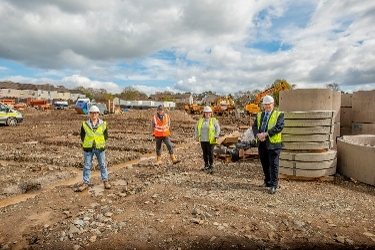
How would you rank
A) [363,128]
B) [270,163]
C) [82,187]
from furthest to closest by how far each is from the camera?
[363,128] → [82,187] → [270,163]

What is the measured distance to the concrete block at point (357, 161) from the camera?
6559mm

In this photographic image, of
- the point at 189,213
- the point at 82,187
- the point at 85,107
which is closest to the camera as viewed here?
the point at 189,213

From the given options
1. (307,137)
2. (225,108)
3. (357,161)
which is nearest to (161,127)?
(307,137)

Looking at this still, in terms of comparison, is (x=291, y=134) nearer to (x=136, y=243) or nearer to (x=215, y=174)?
(x=215, y=174)

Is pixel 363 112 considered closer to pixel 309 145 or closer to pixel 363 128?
pixel 363 128

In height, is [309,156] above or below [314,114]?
below

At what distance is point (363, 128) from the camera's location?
995 cm

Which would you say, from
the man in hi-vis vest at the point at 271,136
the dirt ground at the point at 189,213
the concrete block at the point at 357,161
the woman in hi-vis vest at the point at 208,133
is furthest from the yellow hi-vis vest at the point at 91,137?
the concrete block at the point at 357,161

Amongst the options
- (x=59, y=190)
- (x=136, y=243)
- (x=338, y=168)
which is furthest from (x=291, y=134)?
(x=59, y=190)

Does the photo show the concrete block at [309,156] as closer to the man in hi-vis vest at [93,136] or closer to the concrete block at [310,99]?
the concrete block at [310,99]

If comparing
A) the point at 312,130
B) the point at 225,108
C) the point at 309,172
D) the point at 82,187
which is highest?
the point at 225,108

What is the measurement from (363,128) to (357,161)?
3709mm

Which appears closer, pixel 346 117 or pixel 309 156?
pixel 309 156

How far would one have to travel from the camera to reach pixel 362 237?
4133 mm
